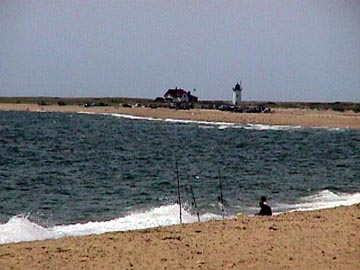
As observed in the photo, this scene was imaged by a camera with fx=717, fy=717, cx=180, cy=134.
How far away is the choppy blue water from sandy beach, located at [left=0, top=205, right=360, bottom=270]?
16.9ft

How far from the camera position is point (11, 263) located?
879cm

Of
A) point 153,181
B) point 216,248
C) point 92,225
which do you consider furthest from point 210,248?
point 153,181

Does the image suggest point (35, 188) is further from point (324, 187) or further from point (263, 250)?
point (263, 250)

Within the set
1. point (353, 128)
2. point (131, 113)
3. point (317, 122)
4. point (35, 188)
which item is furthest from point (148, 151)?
point (131, 113)

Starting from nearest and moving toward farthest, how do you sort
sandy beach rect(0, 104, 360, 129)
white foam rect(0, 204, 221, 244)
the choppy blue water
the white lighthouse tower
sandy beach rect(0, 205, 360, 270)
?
sandy beach rect(0, 205, 360, 270)
white foam rect(0, 204, 221, 244)
the choppy blue water
sandy beach rect(0, 104, 360, 129)
the white lighthouse tower

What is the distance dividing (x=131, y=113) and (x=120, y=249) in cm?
11246

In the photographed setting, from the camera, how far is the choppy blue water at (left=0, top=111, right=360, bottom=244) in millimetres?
18312

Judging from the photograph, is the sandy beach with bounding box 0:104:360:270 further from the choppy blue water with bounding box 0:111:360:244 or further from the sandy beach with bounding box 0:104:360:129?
the sandy beach with bounding box 0:104:360:129

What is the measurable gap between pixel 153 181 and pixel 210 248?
17.9 meters

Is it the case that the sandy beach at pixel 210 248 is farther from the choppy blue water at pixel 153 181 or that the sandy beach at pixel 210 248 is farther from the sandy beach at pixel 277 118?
the sandy beach at pixel 277 118

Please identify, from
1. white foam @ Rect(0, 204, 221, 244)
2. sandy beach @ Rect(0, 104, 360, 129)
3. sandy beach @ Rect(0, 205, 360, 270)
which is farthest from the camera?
sandy beach @ Rect(0, 104, 360, 129)

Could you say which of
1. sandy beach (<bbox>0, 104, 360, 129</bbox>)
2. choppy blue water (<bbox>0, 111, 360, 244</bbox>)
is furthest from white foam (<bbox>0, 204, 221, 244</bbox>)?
sandy beach (<bbox>0, 104, 360, 129</bbox>)

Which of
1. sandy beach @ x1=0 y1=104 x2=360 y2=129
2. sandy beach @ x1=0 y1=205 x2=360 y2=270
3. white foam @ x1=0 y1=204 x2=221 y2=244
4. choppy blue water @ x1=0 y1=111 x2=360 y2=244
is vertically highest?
sandy beach @ x1=0 y1=205 x2=360 y2=270

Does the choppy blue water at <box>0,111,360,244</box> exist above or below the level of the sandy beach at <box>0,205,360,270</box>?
below
